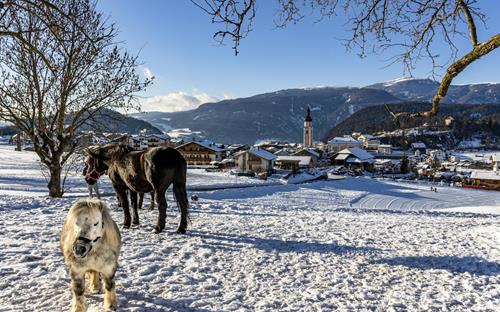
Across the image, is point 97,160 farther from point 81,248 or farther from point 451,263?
point 451,263

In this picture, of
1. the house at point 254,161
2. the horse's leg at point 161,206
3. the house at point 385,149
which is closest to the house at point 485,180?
the house at point 254,161

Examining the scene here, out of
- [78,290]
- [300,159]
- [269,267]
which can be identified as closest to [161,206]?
[269,267]

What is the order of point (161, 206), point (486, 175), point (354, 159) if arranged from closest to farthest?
1. point (161, 206)
2. point (486, 175)
3. point (354, 159)

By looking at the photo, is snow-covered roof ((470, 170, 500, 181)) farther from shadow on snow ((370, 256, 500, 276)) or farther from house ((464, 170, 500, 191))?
shadow on snow ((370, 256, 500, 276))

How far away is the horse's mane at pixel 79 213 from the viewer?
339 centimetres

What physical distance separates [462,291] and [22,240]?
8.11 meters

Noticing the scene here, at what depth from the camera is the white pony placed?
3256 millimetres

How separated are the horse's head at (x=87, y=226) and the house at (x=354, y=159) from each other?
3742 inches

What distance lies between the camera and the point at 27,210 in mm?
9945

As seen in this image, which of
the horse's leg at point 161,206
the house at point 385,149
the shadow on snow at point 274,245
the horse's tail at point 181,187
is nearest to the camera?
the shadow on snow at point 274,245

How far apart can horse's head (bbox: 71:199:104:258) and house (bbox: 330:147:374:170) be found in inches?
3742

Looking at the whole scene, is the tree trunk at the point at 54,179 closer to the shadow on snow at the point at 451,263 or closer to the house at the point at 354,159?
the shadow on snow at the point at 451,263

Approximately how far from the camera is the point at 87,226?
326cm

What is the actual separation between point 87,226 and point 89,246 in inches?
8.1
